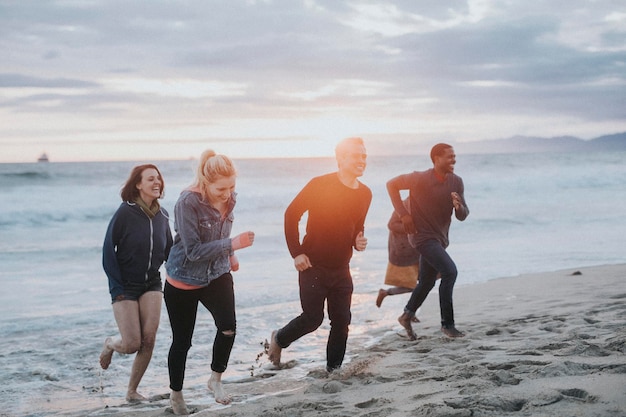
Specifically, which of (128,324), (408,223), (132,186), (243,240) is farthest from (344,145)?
(128,324)

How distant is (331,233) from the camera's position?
5.49 meters

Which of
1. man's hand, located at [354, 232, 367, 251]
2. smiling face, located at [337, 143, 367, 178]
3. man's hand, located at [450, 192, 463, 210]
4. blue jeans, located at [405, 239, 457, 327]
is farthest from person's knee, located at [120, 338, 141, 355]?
man's hand, located at [450, 192, 463, 210]

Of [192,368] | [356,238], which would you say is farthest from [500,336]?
[192,368]

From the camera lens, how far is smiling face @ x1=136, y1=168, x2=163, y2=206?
5496 mm

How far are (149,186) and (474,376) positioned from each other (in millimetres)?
2813

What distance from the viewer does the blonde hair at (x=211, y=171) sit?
4.82 metres

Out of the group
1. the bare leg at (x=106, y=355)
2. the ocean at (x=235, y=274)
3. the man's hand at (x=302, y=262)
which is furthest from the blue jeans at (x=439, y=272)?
the bare leg at (x=106, y=355)

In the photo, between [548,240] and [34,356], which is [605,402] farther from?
[548,240]

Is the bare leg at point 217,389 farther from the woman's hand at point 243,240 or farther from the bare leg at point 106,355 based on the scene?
the woman's hand at point 243,240

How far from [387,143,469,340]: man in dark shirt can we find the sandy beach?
57 cm

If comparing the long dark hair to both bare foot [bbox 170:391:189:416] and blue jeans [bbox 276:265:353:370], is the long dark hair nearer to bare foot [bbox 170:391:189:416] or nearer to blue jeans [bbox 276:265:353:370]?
blue jeans [bbox 276:265:353:370]

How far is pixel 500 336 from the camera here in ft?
22.7

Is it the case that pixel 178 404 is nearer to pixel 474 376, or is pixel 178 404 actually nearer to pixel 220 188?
pixel 220 188

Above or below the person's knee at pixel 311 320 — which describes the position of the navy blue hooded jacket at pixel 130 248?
above
